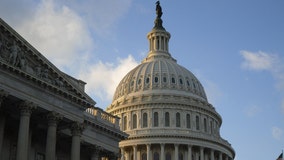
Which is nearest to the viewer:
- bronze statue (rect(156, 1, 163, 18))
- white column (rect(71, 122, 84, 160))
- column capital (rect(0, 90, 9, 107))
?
column capital (rect(0, 90, 9, 107))

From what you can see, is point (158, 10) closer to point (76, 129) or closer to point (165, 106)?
point (165, 106)

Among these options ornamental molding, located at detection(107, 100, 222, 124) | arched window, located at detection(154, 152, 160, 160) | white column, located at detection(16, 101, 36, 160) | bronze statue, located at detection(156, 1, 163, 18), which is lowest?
white column, located at detection(16, 101, 36, 160)

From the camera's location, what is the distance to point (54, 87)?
43.7 m

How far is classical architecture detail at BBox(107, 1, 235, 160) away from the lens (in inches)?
4343

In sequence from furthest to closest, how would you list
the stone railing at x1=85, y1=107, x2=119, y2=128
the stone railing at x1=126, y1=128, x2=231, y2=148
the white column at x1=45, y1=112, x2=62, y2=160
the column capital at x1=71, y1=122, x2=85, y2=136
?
the stone railing at x1=126, y1=128, x2=231, y2=148 < the stone railing at x1=85, y1=107, x2=119, y2=128 < the column capital at x1=71, y1=122, x2=85, y2=136 < the white column at x1=45, y1=112, x2=62, y2=160

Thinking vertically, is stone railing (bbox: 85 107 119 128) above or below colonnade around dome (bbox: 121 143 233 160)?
below

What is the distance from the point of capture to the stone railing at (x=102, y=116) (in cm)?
5322

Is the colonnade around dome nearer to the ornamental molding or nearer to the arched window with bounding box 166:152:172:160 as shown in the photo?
the arched window with bounding box 166:152:172:160

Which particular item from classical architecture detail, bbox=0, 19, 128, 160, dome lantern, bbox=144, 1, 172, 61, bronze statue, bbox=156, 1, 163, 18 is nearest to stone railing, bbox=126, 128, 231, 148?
dome lantern, bbox=144, 1, 172, 61

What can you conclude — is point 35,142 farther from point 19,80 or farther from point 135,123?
point 135,123

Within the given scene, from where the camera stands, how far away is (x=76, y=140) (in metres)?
45.8

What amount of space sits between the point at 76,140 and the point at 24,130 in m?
6.59

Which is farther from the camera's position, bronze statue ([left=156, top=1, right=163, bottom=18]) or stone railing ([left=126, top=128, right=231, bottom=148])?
bronze statue ([left=156, top=1, right=163, bottom=18])

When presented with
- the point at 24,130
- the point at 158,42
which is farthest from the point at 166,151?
the point at 24,130
